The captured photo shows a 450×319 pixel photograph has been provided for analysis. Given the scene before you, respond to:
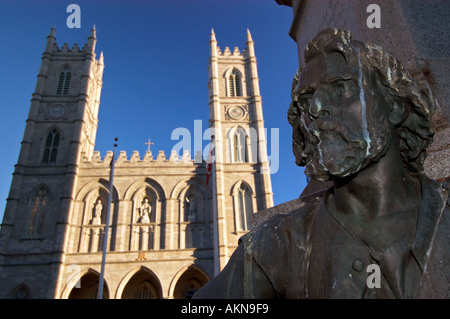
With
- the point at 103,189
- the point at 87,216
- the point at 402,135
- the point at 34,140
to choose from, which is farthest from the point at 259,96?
the point at 402,135

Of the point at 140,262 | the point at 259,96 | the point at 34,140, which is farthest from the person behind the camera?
the point at 259,96

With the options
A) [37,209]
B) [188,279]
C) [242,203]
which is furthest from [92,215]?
[242,203]

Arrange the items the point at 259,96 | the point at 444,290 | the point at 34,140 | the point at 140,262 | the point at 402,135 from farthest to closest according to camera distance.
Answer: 1. the point at 259,96
2. the point at 34,140
3. the point at 140,262
4. the point at 402,135
5. the point at 444,290

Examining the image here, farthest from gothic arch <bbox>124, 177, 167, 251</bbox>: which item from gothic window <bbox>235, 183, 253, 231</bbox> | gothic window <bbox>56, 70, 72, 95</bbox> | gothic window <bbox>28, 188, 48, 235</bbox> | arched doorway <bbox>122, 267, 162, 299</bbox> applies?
gothic window <bbox>56, 70, 72, 95</bbox>

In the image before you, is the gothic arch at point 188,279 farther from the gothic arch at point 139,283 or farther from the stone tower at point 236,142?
the stone tower at point 236,142

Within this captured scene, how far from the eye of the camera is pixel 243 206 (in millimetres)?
22156

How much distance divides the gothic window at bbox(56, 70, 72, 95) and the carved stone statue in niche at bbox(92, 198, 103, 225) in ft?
31.7

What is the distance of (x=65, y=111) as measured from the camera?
25094mm

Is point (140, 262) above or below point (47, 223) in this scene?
below

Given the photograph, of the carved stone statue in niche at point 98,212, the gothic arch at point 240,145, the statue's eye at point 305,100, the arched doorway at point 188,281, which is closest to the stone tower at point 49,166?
the carved stone statue in niche at point 98,212
